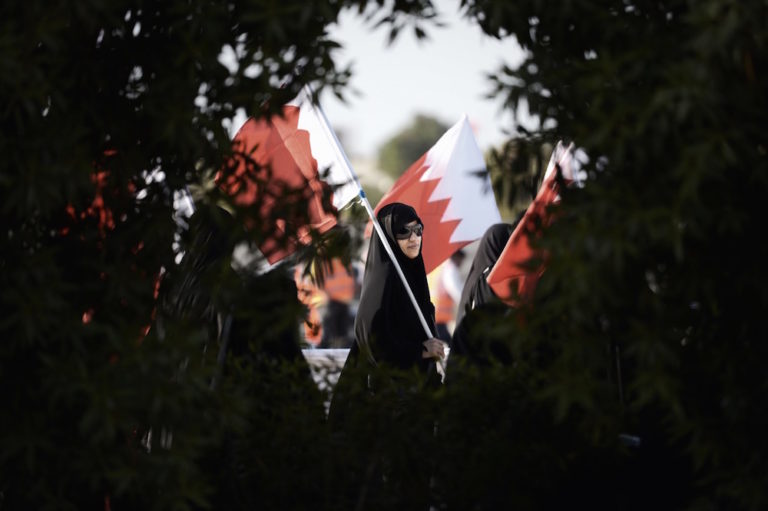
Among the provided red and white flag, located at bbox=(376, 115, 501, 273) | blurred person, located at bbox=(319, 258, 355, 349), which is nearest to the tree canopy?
red and white flag, located at bbox=(376, 115, 501, 273)

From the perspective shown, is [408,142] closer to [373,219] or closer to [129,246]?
[373,219]

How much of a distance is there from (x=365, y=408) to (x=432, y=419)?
0.24 metres

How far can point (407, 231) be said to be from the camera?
22.4 feet

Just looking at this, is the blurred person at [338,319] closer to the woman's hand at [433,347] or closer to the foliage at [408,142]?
the woman's hand at [433,347]

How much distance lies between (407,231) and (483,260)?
497 mm

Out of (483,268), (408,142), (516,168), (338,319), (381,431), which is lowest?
(381,431)

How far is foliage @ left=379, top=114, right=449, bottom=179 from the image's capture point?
148 m

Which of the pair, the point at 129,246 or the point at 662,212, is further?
the point at 129,246

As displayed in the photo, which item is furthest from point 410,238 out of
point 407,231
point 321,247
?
point 321,247

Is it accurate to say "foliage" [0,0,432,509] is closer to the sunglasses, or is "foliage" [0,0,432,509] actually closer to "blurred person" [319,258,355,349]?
the sunglasses

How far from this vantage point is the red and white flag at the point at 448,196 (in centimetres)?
768

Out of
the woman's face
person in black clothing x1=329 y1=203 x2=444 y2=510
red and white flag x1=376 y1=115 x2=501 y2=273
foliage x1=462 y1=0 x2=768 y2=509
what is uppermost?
red and white flag x1=376 y1=115 x2=501 y2=273

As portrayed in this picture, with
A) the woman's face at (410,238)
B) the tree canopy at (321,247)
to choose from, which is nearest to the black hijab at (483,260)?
the woman's face at (410,238)

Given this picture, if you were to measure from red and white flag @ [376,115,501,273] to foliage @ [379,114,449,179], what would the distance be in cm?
13839
